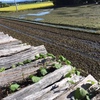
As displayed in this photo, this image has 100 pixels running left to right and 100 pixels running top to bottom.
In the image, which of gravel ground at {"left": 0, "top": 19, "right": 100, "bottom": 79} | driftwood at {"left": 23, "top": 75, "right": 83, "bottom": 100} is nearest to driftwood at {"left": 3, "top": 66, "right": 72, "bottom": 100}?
driftwood at {"left": 23, "top": 75, "right": 83, "bottom": 100}

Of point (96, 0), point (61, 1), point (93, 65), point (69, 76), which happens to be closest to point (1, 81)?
point (69, 76)

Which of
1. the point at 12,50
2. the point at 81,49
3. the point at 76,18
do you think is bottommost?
the point at 81,49

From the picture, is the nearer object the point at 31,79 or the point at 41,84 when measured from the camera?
the point at 41,84

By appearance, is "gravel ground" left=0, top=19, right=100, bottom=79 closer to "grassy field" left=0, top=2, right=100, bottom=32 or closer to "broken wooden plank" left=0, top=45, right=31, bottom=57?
"broken wooden plank" left=0, top=45, right=31, bottom=57

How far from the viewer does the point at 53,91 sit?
3080 mm

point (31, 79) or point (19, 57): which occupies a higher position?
point (19, 57)

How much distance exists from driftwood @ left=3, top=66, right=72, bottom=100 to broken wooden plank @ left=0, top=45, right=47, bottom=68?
1129 millimetres

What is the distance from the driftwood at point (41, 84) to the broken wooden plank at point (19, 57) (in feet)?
3.70

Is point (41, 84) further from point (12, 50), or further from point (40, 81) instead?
point (12, 50)

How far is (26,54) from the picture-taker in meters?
4.61

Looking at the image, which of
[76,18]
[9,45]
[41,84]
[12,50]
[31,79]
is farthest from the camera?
[76,18]

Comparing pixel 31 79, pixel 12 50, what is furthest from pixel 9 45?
pixel 31 79

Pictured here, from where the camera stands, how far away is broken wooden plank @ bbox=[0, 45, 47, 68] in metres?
4.31

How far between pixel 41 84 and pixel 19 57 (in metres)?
1.43
